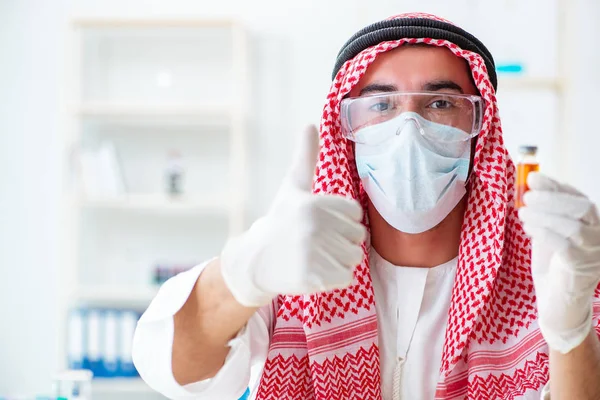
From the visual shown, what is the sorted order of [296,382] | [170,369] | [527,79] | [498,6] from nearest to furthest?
[170,369] → [296,382] → [527,79] → [498,6]

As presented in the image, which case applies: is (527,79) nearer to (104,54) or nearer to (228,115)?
(228,115)

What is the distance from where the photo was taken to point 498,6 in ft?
12.6

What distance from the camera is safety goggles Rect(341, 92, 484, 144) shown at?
1.54 m

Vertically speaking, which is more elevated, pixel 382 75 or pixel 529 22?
pixel 529 22

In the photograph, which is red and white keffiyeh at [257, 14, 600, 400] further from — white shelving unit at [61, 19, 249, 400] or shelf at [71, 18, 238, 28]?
white shelving unit at [61, 19, 249, 400]

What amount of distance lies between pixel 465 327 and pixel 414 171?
1.10ft

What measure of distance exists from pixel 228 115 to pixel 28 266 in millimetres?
1515

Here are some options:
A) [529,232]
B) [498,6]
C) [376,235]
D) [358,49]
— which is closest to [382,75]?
[358,49]

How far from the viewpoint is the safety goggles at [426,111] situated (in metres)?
1.54

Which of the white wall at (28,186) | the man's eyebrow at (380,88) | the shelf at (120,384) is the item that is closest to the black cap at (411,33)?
the man's eyebrow at (380,88)

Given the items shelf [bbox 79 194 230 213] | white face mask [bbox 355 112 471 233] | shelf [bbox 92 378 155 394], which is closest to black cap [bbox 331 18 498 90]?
white face mask [bbox 355 112 471 233]

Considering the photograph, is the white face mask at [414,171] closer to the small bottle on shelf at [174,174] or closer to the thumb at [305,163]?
the thumb at [305,163]

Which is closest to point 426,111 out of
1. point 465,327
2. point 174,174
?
point 465,327

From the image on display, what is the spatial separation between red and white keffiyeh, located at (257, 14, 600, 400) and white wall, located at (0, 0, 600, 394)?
2492 millimetres
